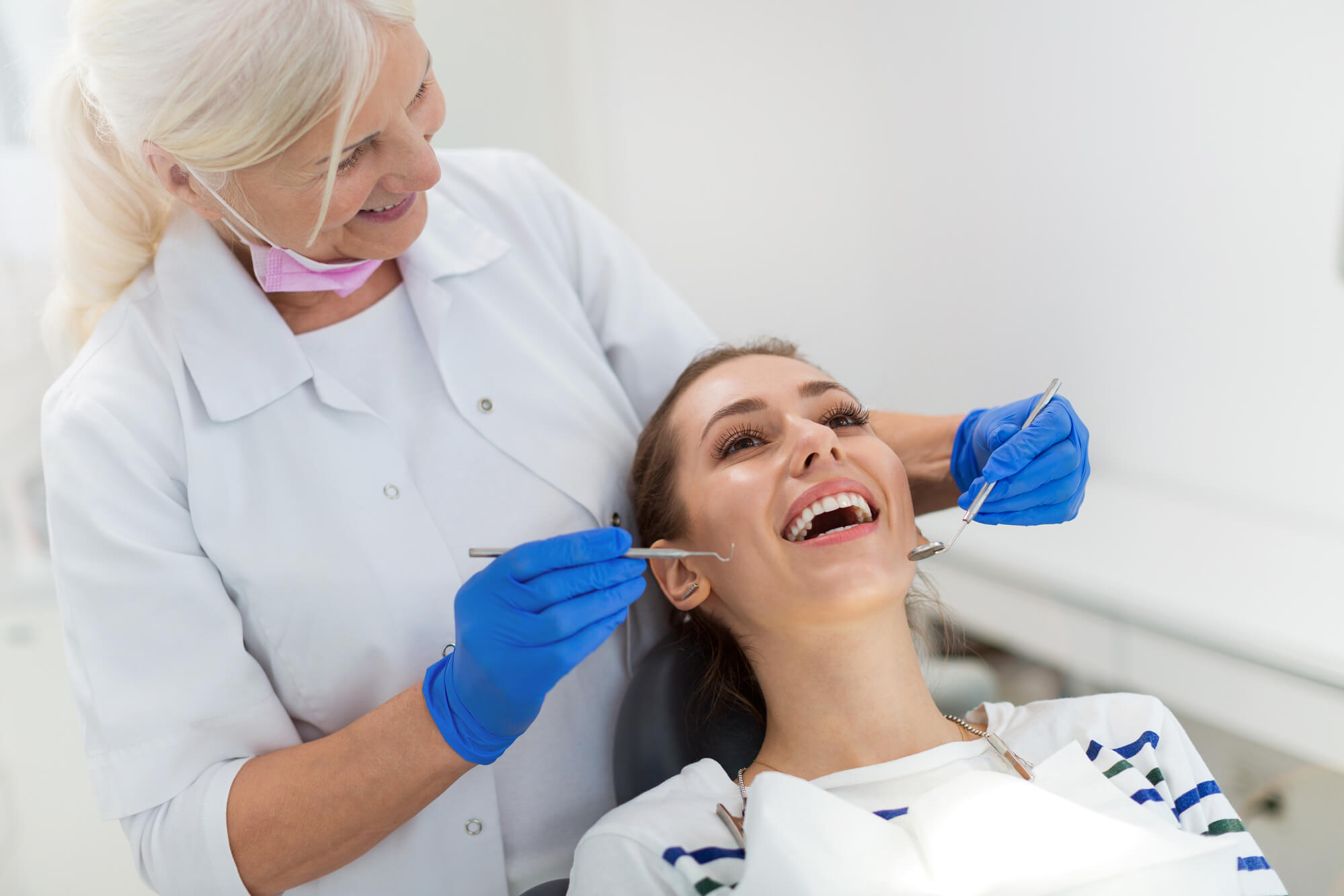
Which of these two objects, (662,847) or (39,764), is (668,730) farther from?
(39,764)

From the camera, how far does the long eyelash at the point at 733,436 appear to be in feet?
4.40

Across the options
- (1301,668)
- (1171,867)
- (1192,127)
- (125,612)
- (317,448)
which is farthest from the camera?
(1192,127)

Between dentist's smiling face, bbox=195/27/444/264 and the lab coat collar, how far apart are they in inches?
4.5

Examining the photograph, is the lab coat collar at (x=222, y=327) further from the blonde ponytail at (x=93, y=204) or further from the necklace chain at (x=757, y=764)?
the necklace chain at (x=757, y=764)

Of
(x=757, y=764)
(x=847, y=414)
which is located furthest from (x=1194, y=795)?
(x=847, y=414)

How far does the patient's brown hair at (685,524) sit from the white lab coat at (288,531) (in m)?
0.06

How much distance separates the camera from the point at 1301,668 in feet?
5.57

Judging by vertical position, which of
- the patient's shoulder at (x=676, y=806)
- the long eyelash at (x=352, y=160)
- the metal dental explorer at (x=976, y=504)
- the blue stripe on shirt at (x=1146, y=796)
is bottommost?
the patient's shoulder at (x=676, y=806)

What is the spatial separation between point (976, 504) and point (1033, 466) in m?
0.09

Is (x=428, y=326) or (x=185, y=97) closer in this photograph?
(x=185, y=97)

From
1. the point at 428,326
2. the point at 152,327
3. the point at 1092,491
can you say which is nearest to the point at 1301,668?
the point at 1092,491

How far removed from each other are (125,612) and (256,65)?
0.64 m

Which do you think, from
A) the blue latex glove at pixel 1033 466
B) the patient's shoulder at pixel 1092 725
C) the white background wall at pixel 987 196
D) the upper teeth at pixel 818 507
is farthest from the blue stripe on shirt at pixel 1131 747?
the white background wall at pixel 987 196

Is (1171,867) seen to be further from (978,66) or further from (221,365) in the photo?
(978,66)
